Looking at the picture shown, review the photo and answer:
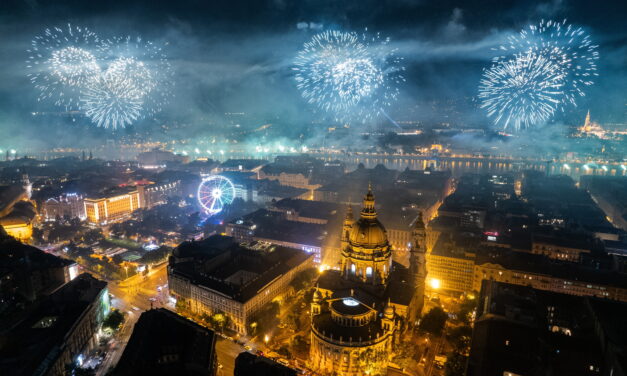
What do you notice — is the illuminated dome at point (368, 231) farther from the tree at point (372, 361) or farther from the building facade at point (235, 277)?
the building facade at point (235, 277)

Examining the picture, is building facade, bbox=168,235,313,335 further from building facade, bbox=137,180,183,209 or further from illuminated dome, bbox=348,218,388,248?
building facade, bbox=137,180,183,209

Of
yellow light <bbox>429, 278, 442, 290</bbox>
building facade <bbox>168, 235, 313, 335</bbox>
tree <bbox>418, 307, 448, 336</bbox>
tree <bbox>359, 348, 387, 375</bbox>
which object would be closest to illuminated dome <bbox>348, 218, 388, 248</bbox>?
tree <bbox>418, 307, 448, 336</bbox>

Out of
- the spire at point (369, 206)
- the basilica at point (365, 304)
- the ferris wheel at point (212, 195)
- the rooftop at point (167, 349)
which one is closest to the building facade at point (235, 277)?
the basilica at point (365, 304)

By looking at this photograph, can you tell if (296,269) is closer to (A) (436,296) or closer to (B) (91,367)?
(A) (436,296)

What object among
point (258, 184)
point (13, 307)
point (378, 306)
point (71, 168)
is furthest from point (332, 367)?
point (71, 168)

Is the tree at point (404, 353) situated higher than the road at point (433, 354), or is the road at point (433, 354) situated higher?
the tree at point (404, 353)

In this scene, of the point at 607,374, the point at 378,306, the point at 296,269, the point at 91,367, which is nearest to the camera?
the point at 607,374
